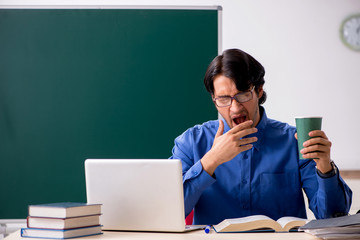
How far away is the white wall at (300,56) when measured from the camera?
3.71 meters

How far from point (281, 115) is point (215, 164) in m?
2.12

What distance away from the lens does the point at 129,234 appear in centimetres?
145

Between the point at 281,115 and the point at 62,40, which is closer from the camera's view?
the point at 62,40

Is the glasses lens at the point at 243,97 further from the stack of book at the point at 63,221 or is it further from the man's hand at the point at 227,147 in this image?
the stack of book at the point at 63,221

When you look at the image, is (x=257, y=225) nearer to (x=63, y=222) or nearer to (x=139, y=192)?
(x=139, y=192)

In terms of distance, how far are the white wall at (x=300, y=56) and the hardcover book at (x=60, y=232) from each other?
Result: 2.50 metres

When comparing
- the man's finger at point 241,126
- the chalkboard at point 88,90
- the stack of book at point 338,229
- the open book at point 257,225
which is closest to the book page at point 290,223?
the open book at point 257,225

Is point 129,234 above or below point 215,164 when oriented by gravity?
below

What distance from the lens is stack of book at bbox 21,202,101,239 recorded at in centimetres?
138

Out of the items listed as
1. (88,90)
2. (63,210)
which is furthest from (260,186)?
(88,90)

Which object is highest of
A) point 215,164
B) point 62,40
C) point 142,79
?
point 62,40

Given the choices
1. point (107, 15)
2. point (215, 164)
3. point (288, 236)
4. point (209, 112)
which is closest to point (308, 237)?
point (288, 236)

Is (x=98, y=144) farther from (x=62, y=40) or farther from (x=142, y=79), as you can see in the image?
(x=62, y=40)

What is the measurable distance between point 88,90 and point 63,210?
1497mm
